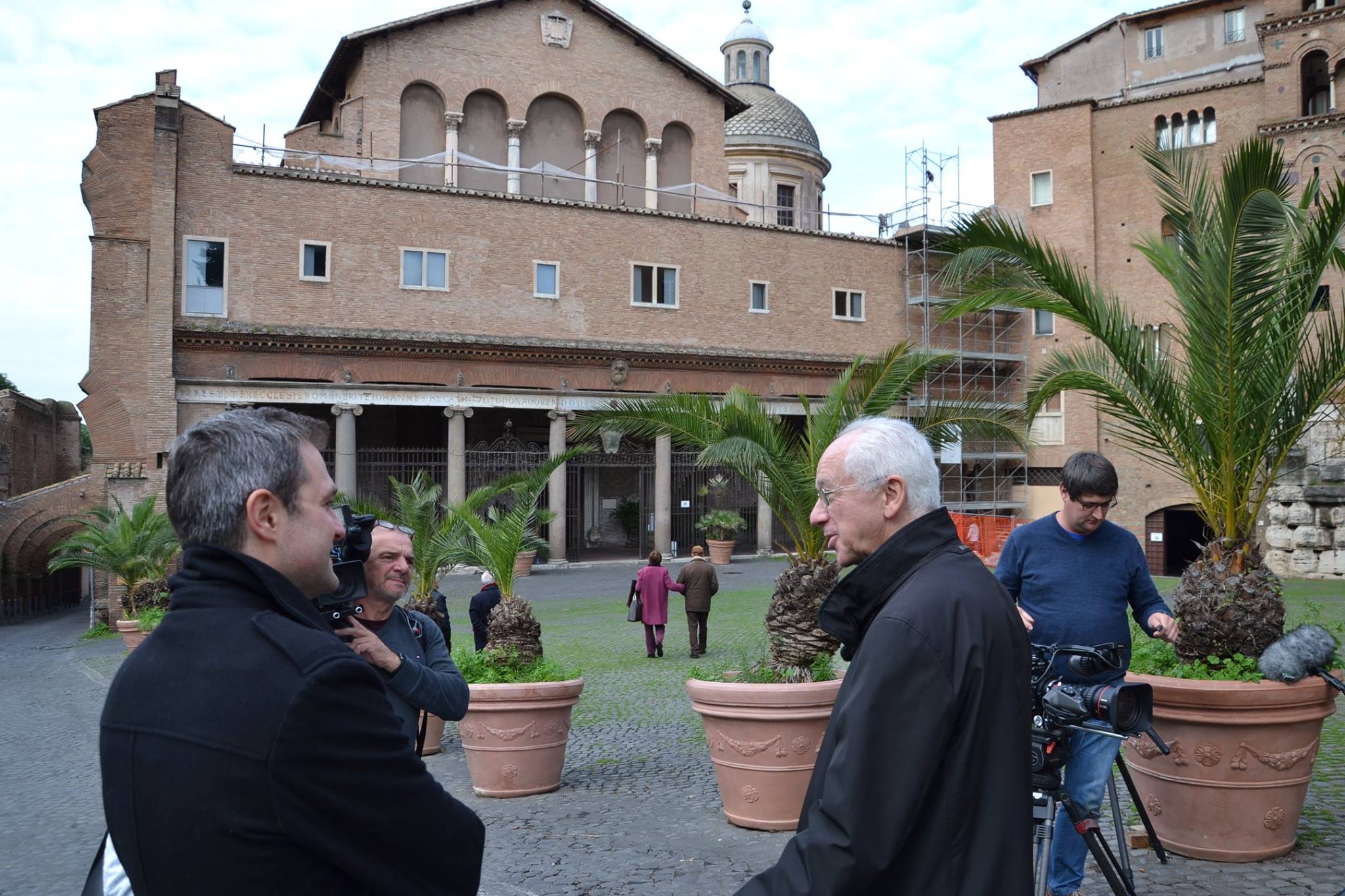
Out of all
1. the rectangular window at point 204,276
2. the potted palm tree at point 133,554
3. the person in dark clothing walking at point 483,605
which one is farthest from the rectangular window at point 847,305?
the person in dark clothing walking at point 483,605

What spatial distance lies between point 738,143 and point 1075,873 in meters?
43.1

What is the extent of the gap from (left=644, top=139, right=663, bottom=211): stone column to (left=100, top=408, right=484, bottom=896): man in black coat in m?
32.0

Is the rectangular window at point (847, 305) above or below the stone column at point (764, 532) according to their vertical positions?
above

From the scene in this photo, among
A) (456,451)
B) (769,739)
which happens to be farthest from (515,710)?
(456,451)

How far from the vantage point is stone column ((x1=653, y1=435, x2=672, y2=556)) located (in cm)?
2959

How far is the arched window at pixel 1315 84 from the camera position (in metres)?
30.0

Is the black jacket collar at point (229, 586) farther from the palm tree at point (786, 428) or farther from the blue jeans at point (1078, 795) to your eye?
the palm tree at point (786, 428)

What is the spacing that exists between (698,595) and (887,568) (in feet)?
38.3

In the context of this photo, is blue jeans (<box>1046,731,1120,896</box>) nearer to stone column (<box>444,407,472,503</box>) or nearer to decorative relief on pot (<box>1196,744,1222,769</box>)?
decorative relief on pot (<box>1196,744,1222,769</box>)

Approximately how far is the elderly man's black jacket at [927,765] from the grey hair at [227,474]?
3.54ft

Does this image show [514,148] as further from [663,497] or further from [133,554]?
[133,554]

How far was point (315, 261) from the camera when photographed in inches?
1036

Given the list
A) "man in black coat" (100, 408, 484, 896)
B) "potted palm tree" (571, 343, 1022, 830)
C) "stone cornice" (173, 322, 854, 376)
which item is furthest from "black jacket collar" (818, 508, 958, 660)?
"stone cornice" (173, 322, 854, 376)

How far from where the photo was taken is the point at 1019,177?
34.5 m
